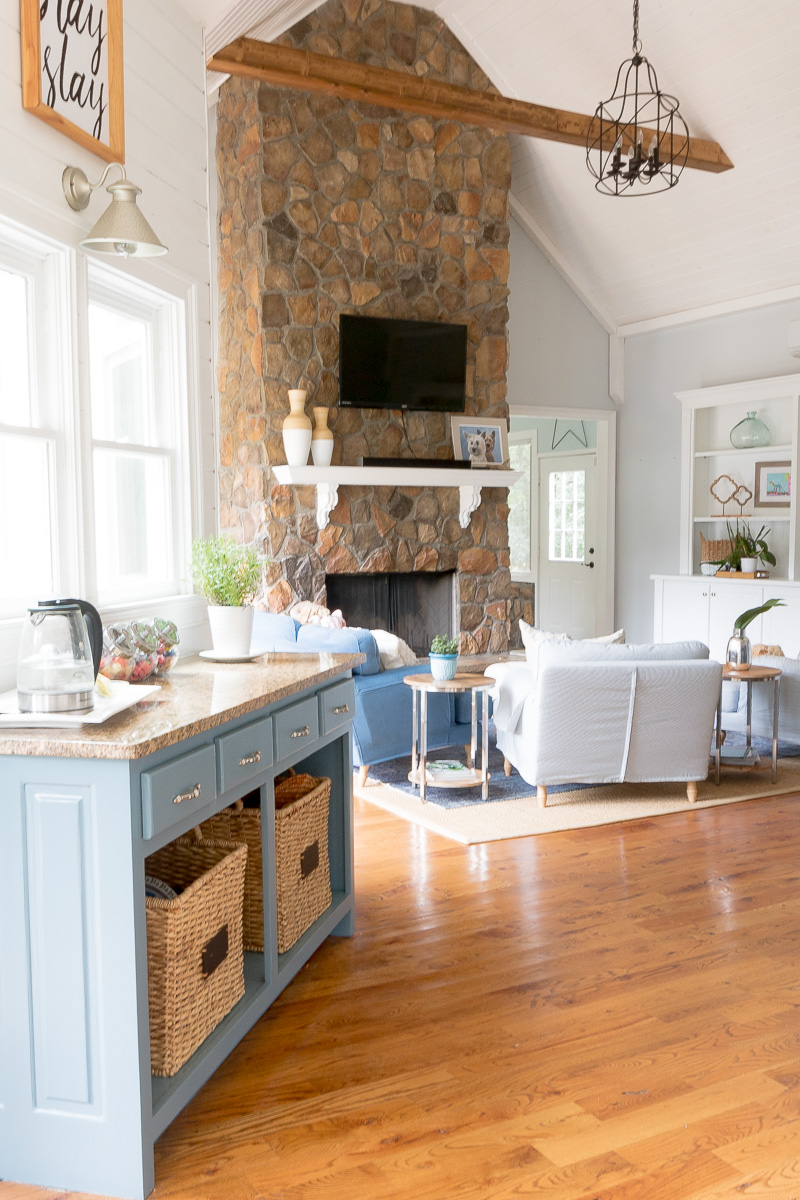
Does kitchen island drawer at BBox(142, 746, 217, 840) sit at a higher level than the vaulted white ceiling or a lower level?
lower

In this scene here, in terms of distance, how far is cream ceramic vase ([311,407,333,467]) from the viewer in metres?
6.93

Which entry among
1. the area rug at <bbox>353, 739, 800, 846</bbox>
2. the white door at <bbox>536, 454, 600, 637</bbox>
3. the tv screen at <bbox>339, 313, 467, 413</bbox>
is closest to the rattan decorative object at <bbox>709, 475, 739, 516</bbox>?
the white door at <bbox>536, 454, 600, 637</bbox>

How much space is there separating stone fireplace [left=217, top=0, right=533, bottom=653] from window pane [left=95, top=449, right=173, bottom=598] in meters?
3.68

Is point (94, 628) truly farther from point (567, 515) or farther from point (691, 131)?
point (567, 515)

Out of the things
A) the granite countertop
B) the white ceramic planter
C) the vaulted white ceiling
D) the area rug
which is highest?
the vaulted white ceiling

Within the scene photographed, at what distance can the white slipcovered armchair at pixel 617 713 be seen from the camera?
428cm

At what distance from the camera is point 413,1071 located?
2.36 meters

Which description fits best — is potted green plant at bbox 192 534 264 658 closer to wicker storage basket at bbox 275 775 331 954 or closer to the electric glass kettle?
wicker storage basket at bbox 275 775 331 954

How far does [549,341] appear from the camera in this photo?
8.52 m

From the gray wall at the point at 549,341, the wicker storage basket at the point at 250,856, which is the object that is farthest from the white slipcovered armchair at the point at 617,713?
the gray wall at the point at 549,341

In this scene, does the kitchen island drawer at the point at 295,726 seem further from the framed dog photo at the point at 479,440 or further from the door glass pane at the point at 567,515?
the door glass pane at the point at 567,515

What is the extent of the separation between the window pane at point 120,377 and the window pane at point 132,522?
0.09 m

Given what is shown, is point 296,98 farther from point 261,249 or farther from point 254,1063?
point 254,1063

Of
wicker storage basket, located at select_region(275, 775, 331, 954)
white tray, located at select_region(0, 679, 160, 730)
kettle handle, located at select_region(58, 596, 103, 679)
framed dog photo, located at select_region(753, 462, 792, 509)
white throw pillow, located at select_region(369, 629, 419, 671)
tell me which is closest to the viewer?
white tray, located at select_region(0, 679, 160, 730)
